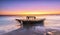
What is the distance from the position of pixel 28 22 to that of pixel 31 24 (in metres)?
0.30

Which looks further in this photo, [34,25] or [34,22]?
[34,25]

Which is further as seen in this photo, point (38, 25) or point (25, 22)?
point (38, 25)

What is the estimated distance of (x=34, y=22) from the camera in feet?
19.8

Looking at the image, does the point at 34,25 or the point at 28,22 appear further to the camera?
the point at 34,25

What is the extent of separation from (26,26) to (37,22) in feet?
1.95

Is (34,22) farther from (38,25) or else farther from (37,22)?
(38,25)

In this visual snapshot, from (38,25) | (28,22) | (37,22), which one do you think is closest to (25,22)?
(28,22)

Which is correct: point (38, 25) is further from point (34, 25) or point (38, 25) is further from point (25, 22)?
point (25, 22)

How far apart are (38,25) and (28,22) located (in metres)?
0.92

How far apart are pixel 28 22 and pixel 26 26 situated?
1.50 ft

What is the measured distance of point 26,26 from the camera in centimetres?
637

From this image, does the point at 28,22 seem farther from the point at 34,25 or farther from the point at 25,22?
the point at 34,25

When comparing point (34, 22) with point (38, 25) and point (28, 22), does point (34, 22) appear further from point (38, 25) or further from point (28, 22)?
point (38, 25)

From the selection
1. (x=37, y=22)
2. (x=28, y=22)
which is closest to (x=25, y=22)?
(x=28, y=22)
